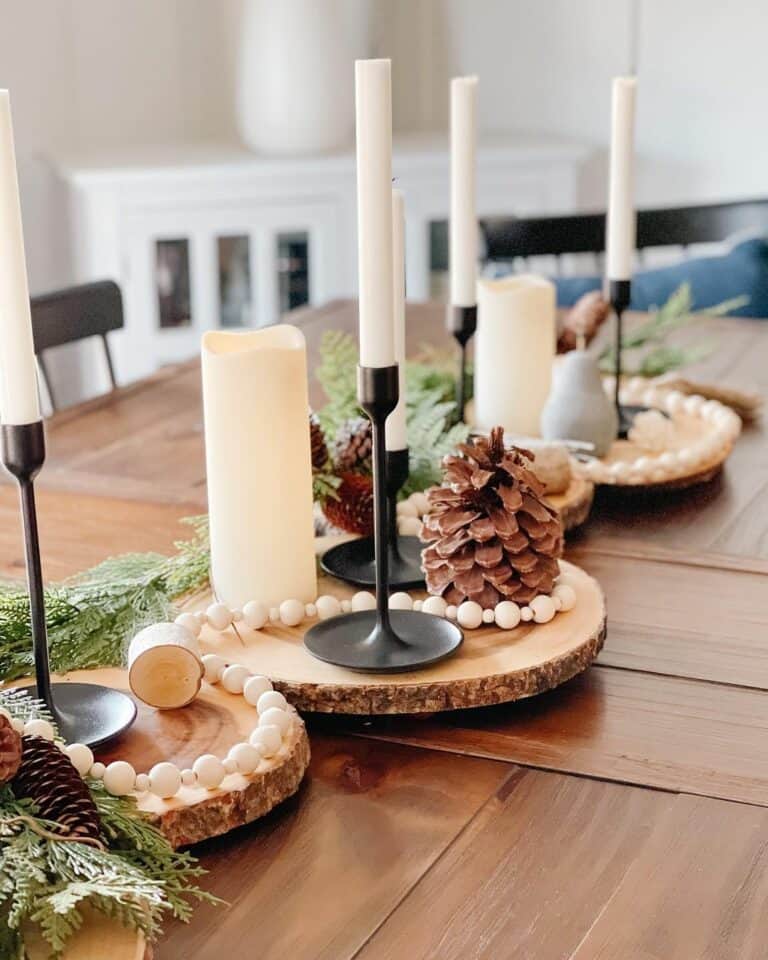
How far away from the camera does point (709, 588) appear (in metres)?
1.14

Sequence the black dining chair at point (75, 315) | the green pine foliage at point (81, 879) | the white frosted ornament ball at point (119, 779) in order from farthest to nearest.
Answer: the black dining chair at point (75, 315)
the white frosted ornament ball at point (119, 779)
the green pine foliage at point (81, 879)

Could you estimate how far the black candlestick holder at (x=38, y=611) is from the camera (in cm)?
80

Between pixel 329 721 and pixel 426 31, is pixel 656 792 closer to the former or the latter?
pixel 329 721

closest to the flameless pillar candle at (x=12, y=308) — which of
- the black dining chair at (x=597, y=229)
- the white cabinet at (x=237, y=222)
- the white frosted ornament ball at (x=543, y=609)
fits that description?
the white frosted ornament ball at (x=543, y=609)

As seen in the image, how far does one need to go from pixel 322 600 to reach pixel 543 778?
0.77 feet

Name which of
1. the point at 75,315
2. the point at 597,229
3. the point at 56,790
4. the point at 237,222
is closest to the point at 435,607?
the point at 56,790

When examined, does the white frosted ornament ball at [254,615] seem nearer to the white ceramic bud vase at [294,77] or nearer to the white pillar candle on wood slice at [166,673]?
the white pillar candle on wood slice at [166,673]

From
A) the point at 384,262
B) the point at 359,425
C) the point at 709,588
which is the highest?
the point at 384,262

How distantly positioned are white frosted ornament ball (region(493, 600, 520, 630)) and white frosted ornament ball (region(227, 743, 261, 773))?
0.81ft

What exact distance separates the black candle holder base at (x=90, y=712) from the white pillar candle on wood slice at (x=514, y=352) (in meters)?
0.69

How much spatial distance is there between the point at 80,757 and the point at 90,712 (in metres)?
0.09

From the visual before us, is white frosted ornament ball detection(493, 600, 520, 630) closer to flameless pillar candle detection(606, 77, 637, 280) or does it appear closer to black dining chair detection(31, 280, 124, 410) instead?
flameless pillar candle detection(606, 77, 637, 280)

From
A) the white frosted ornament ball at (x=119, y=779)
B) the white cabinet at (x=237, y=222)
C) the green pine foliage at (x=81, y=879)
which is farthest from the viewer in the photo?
the white cabinet at (x=237, y=222)

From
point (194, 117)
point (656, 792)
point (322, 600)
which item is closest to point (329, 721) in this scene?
point (322, 600)
